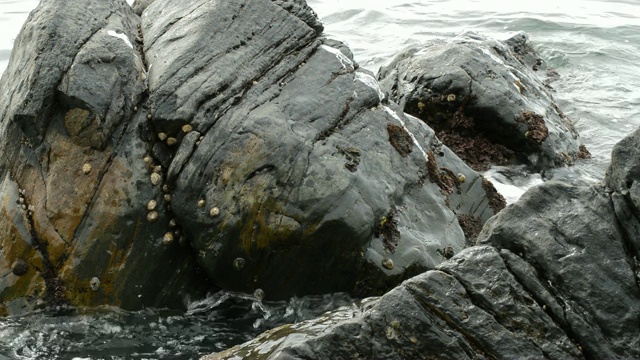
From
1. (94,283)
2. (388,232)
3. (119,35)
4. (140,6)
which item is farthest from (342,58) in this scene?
(94,283)

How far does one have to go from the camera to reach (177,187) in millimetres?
7281

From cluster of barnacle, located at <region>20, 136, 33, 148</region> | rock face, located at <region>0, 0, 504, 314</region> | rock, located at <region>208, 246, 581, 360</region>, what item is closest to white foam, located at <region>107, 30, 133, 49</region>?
rock face, located at <region>0, 0, 504, 314</region>

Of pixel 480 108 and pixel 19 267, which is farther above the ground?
pixel 19 267

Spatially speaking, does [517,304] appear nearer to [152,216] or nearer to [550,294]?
[550,294]

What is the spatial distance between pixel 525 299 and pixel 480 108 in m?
5.18

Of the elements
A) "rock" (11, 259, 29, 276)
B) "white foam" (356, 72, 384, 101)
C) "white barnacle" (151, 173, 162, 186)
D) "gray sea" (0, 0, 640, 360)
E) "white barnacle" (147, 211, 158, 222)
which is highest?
"white foam" (356, 72, 384, 101)

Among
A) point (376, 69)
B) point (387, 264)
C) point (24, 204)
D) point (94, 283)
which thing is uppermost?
point (24, 204)

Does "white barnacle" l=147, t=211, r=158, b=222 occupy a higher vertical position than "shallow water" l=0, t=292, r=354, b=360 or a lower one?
higher

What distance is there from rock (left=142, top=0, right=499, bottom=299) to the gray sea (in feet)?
1.49

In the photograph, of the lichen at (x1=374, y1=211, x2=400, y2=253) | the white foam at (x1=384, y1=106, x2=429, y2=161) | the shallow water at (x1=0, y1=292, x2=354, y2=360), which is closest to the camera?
the shallow water at (x1=0, y1=292, x2=354, y2=360)

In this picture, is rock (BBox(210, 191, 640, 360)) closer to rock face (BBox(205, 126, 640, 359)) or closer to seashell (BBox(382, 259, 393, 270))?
rock face (BBox(205, 126, 640, 359))

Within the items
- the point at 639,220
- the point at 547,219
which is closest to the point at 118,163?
the point at 547,219

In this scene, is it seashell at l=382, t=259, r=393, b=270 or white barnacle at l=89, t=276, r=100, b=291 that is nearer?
white barnacle at l=89, t=276, r=100, b=291

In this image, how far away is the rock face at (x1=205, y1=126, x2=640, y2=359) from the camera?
5.08 metres
